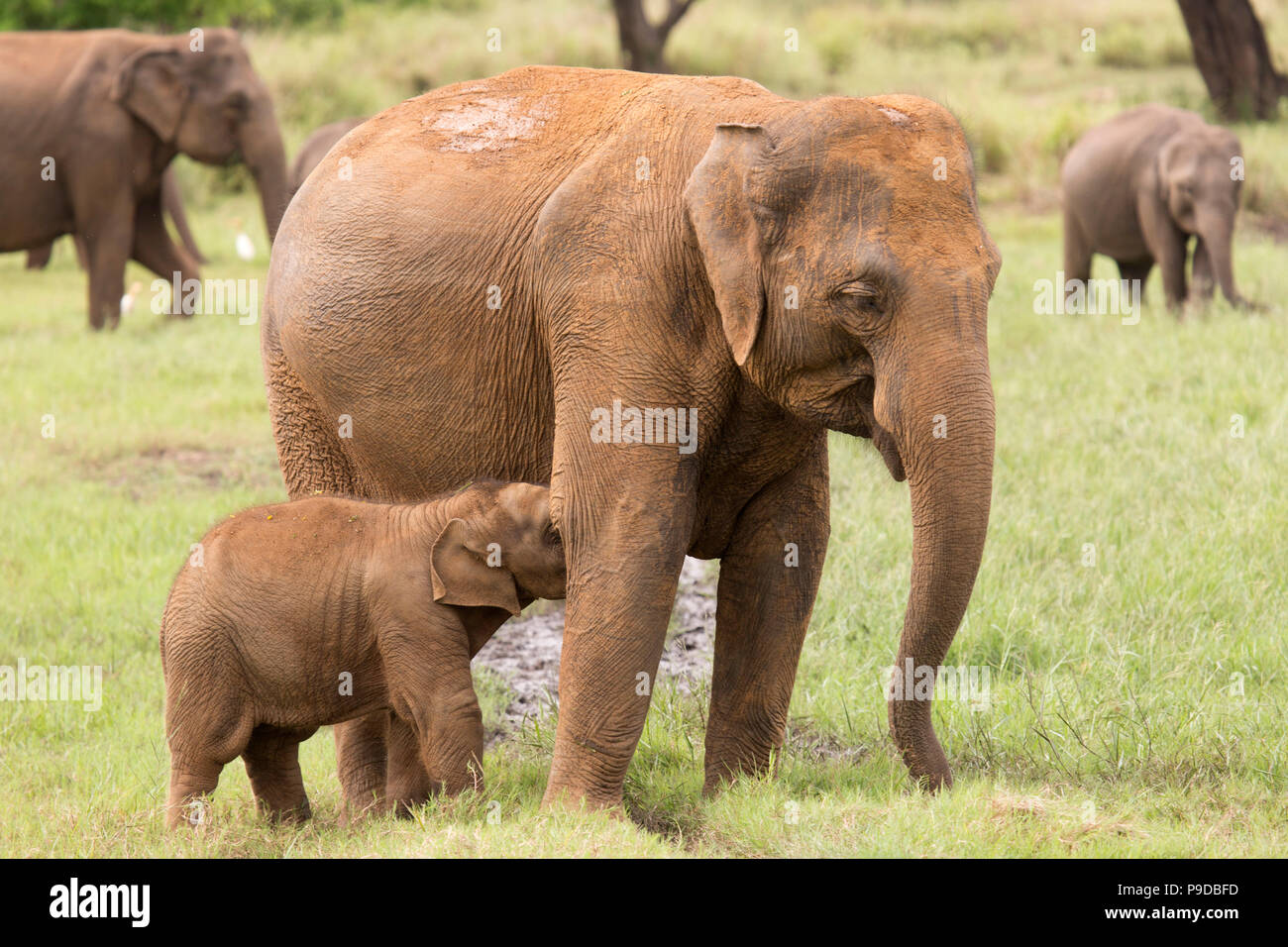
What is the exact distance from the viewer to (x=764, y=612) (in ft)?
19.1

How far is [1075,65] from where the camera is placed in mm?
32469

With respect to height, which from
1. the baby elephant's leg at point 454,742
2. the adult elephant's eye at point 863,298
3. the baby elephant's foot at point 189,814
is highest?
the adult elephant's eye at point 863,298

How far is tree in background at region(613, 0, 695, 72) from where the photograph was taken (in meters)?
26.4

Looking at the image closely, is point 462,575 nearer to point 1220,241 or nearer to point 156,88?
point 1220,241

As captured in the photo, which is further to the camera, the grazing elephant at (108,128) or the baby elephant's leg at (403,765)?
the grazing elephant at (108,128)

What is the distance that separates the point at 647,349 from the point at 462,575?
0.99 m

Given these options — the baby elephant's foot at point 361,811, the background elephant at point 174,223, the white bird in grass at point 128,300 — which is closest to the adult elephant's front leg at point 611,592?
the baby elephant's foot at point 361,811

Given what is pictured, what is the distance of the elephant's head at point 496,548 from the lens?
5.45 metres

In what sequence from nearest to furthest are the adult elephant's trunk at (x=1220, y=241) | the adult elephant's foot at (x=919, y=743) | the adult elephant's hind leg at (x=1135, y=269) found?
the adult elephant's foot at (x=919, y=743) < the adult elephant's trunk at (x=1220, y=241) < the adult elephant's hind leg at (x=1135, y=269)

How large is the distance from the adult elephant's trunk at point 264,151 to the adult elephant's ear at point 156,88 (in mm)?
657

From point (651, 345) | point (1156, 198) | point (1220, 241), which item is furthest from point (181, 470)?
point (1156, 198)

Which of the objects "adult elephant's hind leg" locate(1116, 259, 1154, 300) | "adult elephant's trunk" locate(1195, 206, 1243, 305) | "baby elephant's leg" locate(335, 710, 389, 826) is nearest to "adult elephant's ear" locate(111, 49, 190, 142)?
"adult elephant's trunk" locate(1195, 206, 1243, 305)

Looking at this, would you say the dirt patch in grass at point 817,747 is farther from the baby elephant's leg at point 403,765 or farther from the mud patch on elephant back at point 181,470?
the mud patch on elephant back at point 181,470

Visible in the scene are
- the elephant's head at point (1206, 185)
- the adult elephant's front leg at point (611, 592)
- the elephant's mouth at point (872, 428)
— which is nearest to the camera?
the elephant's mouth at point (872, 428)
